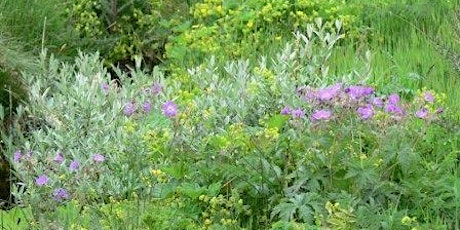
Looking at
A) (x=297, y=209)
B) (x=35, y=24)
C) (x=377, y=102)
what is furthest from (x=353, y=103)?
(x=35, y=24)

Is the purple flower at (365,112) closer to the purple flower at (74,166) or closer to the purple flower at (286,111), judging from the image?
the purple flower at (286,111)

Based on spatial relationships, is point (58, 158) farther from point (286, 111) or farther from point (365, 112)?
point (365, 112)

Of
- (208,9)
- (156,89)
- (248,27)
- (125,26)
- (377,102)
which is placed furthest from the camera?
(125,26)

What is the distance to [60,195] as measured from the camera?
4.45 meters

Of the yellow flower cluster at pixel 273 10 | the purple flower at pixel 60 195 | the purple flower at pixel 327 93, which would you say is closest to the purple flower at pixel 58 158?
the purple flower at pixel 60 195

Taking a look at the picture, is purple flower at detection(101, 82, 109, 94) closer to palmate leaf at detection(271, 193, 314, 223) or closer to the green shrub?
the green shrub

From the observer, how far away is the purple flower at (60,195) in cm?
443

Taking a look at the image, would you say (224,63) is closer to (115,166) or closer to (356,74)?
(356,74)

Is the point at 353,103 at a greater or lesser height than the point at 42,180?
greater

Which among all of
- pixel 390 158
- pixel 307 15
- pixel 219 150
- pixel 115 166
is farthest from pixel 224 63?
pixel 390 158

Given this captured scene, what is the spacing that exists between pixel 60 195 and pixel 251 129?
92 cm

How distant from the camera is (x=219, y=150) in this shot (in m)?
4.25

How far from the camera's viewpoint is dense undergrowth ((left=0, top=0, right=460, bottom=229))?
12.8ft

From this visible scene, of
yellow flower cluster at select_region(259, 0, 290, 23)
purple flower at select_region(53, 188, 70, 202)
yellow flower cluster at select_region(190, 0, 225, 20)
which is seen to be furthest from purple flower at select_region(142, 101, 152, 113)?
yellow flower cluster at select_region(190, 0, 225, 20)
